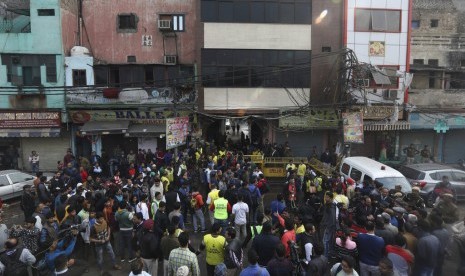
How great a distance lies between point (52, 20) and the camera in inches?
816

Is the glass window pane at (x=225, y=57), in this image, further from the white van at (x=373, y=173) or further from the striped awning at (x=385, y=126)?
the white van at (x=373, y=173)

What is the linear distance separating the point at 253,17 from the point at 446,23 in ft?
44.1

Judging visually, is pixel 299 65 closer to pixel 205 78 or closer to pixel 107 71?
pixel 205 78

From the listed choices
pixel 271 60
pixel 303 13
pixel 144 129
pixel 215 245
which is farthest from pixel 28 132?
pixel 215 245

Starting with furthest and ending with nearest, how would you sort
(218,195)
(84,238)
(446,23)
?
(446,23) < (218,195) < (84,238)

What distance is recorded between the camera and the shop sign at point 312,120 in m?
22.2

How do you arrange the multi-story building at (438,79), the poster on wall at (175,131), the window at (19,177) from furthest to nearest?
the multi-story building at (438,79)
the window at (19,177)
the poster on wall at (175,131)

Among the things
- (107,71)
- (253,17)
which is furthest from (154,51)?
(253,17)

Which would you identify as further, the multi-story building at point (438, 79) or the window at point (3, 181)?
the multi-story building at point (438, 79)

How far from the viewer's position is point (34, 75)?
69.2ft

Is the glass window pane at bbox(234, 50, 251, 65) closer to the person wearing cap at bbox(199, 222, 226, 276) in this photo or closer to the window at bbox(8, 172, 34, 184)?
the window at bbox(8, 172, 34, 184)

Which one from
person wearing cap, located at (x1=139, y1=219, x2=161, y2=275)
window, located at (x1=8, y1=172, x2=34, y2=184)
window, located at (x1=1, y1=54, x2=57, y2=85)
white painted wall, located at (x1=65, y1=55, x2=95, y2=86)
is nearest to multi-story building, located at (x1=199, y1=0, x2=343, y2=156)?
white painted wall, located at (x1=65, y1=55, x2=95, y2=86)

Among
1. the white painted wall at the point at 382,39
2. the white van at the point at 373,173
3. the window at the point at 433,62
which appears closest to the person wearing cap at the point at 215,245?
the white van at the point at 373,173

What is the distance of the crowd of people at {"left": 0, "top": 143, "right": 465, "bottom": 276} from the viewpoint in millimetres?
6855
